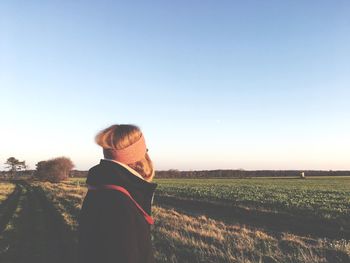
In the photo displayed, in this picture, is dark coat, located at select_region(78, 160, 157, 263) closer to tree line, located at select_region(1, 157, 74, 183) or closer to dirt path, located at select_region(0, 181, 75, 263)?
dirt path, located at select_region(0, 181, 75, 263)

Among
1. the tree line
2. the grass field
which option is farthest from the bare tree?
the grass field

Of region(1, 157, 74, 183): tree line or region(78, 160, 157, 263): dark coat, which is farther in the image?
region(1, 157, 74, 183): tree line

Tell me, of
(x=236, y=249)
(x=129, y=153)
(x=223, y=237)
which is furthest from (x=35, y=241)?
(x=129, y=153)

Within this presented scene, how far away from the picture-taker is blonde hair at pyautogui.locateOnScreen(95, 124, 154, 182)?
9.23 feet

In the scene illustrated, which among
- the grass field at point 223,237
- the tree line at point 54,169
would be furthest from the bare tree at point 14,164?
the grass field at point 223,237

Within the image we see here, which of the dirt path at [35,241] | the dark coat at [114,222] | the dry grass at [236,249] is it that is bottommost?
the dirt path at [35,241]

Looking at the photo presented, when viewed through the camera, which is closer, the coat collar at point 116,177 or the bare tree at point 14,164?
the coat collar at point 116,177

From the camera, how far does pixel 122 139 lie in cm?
281

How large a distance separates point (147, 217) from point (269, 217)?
57.4 ft

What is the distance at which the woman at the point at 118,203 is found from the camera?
2.50 m

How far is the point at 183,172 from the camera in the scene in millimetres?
144000

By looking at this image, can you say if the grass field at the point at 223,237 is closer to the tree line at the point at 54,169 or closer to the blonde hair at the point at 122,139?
the blonde hair at the point at 122,139

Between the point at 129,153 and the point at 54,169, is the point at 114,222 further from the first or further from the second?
the point at 54,169

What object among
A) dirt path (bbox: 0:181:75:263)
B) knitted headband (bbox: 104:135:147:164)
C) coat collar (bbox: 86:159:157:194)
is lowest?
dirt path (bbox: 0:181:75:263)
